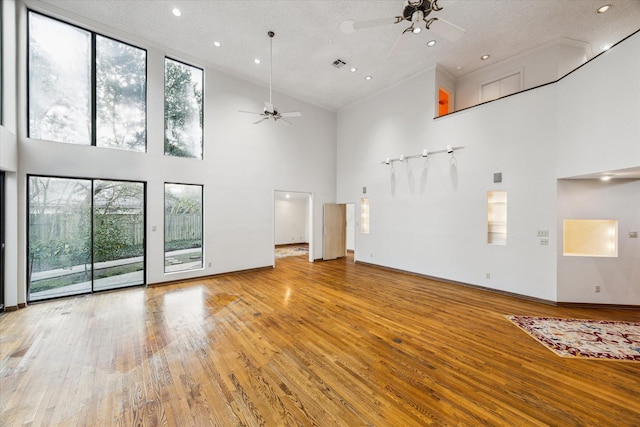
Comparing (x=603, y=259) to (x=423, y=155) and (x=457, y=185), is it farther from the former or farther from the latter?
(x=423, y=155)

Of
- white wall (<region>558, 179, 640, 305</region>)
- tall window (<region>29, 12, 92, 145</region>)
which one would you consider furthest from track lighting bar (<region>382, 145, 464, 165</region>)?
tall window (<region>29, 12, 92, 145</region>)

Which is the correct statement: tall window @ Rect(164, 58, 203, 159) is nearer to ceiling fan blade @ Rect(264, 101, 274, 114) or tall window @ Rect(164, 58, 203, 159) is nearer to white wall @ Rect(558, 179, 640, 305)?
ceiling fan blade @ Rect(264, 101, 274, 114)

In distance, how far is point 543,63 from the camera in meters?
5.58

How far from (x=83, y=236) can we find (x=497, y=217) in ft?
29.1

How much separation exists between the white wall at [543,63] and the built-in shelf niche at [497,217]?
276 centimetres

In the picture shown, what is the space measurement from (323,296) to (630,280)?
564cm

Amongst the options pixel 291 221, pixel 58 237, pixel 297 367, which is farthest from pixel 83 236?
pixel 291 221

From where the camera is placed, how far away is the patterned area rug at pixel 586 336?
119 inches

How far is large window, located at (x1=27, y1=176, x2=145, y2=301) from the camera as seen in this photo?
4.68 metres

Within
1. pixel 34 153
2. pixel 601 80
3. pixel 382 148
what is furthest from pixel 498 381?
pixel 34 153

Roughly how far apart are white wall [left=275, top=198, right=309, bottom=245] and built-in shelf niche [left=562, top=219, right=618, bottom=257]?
33.3 ft

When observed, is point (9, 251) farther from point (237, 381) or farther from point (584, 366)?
point (584, 366)

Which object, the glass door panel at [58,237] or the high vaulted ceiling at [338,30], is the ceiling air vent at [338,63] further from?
the glass door panel at [58,237]

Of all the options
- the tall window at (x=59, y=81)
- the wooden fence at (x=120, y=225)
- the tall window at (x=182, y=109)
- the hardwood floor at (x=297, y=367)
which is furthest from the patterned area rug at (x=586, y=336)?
the tall window at (x=59, y=81)
